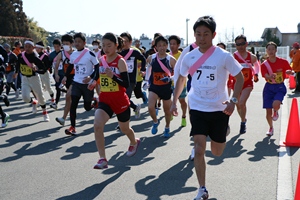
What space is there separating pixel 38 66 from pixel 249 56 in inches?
198

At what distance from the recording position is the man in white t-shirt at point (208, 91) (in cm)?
485

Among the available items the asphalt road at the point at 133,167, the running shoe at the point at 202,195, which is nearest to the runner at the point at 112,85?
the asphalt road at the point at 133,167

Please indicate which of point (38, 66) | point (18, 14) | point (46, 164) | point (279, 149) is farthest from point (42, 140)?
point (18, 14)

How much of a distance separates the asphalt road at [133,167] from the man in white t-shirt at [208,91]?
61 cm

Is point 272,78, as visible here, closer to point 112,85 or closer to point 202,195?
point 112,85

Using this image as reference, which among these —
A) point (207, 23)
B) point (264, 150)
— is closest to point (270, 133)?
point (264, 150)

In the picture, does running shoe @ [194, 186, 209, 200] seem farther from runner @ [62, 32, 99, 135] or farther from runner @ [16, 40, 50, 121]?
runner @ [16, 40, 50, 121]

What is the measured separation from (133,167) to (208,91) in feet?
6.65

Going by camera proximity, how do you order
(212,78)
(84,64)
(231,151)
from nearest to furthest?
1. (212,78)
2. (231,151)
3. (84,64)

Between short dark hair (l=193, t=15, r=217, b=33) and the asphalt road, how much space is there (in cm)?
184

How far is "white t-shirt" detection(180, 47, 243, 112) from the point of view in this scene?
488cm

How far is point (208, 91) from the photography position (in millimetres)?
4926

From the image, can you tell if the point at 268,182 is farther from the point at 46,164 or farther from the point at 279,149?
the point at 46,164

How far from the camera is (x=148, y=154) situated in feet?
23.9
